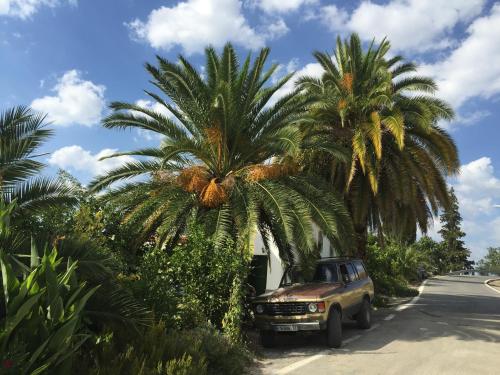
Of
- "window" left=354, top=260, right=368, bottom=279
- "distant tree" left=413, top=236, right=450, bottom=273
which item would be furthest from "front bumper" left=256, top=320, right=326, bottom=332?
"distant tree" left=413, top=236, right=450, bottom=273

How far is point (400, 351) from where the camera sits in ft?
31.4

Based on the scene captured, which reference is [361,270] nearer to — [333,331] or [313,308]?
[333,331]

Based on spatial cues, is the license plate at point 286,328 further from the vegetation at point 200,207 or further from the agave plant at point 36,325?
the agave plant at point 36,325

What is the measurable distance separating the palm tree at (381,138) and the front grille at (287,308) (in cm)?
607

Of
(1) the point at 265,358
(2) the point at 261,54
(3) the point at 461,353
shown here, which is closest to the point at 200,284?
(1) the point at 265,358

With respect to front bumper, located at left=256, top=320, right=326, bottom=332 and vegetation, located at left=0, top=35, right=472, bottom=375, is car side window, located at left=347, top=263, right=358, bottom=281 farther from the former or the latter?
front bumper, located at left=256, top=320, right=326, bottom=332

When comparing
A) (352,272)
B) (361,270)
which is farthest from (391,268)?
(352,272)

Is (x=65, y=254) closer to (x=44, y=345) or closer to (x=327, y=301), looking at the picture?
(x=44, y=345)

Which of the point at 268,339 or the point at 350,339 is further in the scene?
the point at 350,339

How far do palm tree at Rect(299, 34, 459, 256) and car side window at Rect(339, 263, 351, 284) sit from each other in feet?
12.8

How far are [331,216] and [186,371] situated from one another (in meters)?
6.42

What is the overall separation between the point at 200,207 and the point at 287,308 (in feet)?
11.7

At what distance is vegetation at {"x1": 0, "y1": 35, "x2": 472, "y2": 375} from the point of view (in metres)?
5.78

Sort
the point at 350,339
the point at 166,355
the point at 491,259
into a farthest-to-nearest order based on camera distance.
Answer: the point at 491,259, the point at 350,339, the point at 166,355
